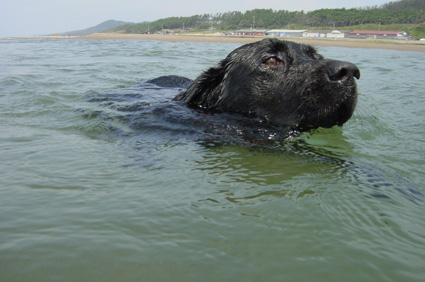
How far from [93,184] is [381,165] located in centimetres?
251

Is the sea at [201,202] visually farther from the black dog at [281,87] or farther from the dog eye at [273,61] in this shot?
the dog eye at [273,61]

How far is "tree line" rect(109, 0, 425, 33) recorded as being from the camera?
113 meters

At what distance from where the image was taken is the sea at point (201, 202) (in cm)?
163

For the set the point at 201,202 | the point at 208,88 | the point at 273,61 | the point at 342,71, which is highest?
the point at 273,61

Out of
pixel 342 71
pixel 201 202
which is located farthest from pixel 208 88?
pixel 201 202

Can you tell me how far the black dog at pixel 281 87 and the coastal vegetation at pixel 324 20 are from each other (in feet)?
292

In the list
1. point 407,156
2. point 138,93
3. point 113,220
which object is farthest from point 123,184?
point 138,93

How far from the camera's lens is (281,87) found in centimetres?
392

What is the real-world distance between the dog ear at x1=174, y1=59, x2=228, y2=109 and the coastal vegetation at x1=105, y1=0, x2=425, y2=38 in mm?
89018

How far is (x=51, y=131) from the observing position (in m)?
4.21

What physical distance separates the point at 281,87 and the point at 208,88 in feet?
3.75

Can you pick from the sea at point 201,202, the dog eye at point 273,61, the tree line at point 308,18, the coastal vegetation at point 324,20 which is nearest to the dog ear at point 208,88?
the sea at point 201,202

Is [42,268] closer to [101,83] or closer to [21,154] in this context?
[21,154]

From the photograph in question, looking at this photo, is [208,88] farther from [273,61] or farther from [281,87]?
[281,87]
